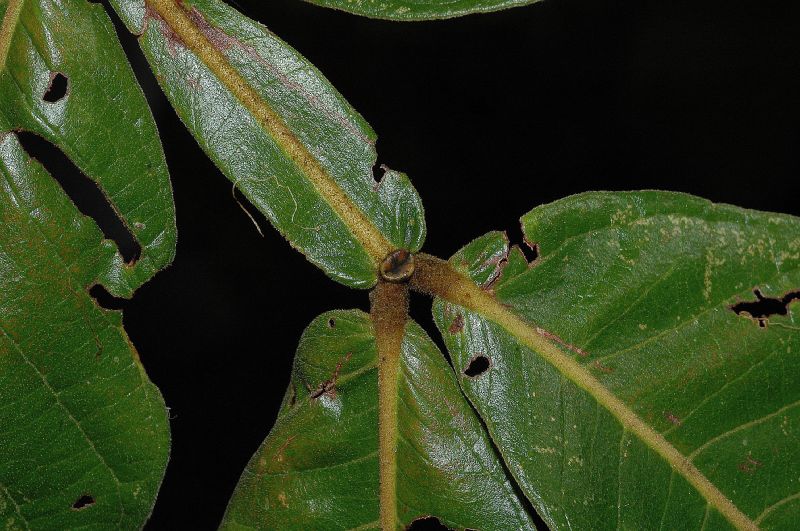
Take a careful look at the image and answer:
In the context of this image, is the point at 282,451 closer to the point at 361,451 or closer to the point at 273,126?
the point at 361,451

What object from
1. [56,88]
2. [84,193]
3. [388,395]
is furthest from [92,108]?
[84,193]

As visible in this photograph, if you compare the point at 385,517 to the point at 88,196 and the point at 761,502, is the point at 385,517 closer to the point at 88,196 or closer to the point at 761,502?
the point at 761,502

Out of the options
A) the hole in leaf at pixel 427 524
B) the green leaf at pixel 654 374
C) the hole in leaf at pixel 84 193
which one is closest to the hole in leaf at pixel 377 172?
the green leaf at pixel 654 374

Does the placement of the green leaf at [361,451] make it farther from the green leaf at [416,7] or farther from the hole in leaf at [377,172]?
the green leaf at [416,7]

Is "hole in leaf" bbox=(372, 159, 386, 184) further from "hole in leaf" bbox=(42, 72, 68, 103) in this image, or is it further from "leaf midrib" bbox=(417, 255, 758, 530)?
"hole in leaf" bbox=(42, 72, 68, 103)

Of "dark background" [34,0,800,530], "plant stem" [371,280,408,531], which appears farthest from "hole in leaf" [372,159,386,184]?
"dark background" [34,0,800,530]

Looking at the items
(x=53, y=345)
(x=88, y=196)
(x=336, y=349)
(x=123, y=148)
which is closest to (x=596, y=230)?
(x=336, y=349)

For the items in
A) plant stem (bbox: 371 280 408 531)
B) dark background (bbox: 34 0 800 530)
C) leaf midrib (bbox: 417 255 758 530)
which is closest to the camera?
leaf midrib (bbox: 417 255 758 530)
